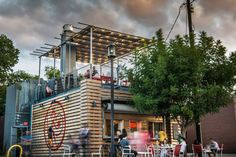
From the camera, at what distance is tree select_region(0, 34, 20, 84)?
30766 mm

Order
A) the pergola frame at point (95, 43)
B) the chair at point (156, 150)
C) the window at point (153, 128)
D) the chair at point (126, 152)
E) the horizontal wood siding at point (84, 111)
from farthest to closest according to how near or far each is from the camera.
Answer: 1. the window at point (153, 128)
2. the pergola frame at point (95, 43)
3. the horizontal wood siding at point (84, 111)
4. the chair at point (156, 150)
5. the chair at point (126, 152)

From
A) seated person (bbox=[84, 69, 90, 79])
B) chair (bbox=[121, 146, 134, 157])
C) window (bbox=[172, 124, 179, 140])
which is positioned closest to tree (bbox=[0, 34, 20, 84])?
seated person (bbox=[84, 69, 90, 79])

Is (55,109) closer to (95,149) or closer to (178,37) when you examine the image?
(95,149)

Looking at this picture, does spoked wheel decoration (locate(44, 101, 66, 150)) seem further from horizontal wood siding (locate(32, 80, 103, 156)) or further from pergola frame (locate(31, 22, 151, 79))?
pergola frame (locate(31, 22, 151, 79))

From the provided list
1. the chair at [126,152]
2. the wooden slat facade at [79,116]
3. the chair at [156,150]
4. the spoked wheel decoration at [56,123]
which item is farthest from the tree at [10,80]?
the chair at [126,152]

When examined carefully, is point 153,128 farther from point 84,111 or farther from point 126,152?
point 126,152

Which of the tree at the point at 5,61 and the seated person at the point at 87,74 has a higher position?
the tree at the point at 5,61

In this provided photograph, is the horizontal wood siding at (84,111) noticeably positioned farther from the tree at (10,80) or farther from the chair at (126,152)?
the tree at (10,80)

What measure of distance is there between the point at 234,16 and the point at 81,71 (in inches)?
360

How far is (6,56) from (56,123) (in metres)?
16.0

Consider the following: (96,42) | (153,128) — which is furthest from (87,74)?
(153,128)

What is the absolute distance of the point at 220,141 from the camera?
28.1 meters

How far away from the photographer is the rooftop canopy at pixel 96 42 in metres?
17.1

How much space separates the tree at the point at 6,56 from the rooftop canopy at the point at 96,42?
36.6ft
